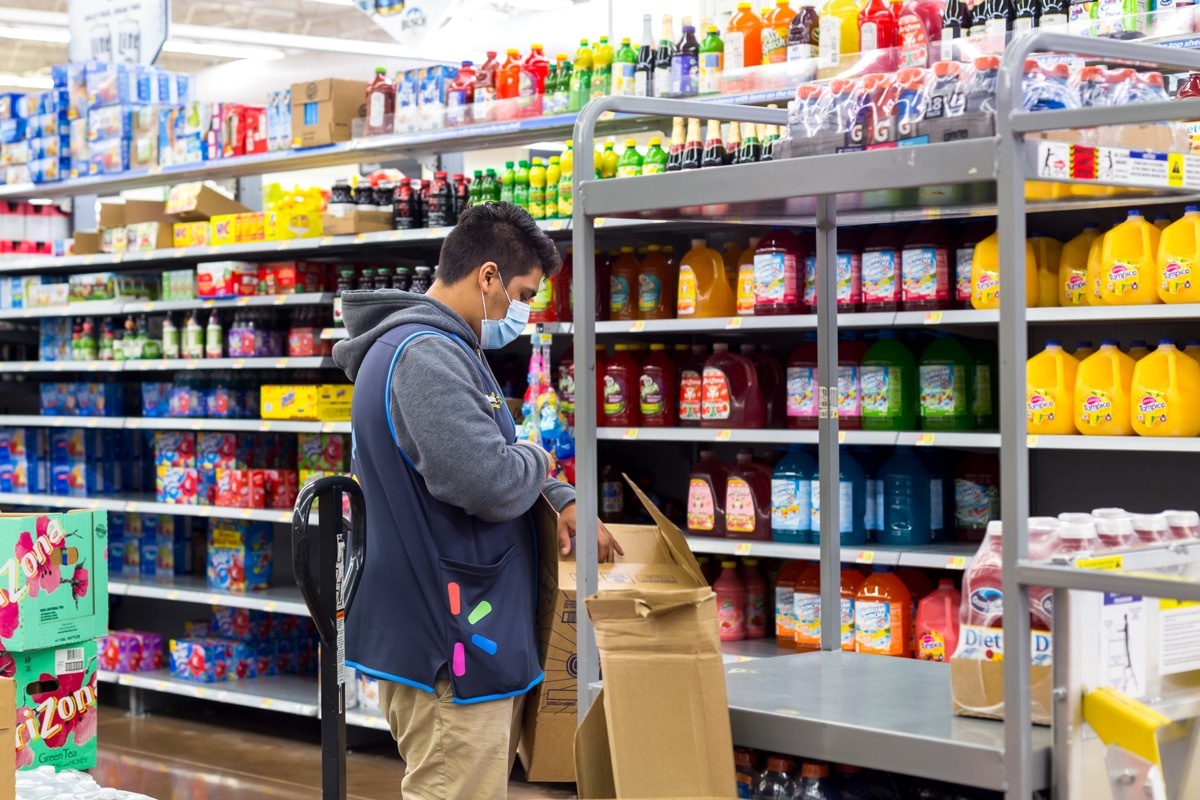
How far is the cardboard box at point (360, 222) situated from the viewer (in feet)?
18.6

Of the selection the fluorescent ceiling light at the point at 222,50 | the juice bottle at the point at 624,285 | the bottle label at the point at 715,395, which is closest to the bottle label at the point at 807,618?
the bottle label at the point at 715,395

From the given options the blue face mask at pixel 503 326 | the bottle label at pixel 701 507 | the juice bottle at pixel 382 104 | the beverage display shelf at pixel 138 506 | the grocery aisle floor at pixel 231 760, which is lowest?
the grocery aisle floor at pixel 231 760

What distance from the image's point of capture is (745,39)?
15.3 feet

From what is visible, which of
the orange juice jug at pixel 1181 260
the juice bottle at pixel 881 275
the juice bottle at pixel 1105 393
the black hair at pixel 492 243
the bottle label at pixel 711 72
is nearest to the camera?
the black hair at pixel 492 243

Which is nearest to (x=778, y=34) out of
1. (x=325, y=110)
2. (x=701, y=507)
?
(x=701, y=507)

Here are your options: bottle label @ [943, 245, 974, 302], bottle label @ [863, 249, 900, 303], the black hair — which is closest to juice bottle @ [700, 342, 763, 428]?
bottle label @ [863, 249, 900, 303]

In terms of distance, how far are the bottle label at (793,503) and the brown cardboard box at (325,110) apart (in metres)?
2.48

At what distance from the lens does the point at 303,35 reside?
12.5 meters

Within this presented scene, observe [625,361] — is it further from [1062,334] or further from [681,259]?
[1062,334]

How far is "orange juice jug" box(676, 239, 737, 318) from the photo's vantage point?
484 centimetres

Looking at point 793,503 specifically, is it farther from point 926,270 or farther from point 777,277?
point 926,270

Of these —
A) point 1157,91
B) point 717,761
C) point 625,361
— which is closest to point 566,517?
point 717,761

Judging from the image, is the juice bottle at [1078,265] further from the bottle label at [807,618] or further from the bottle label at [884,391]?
the bottle label at [807,618]

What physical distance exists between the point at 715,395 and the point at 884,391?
59 centimetres
